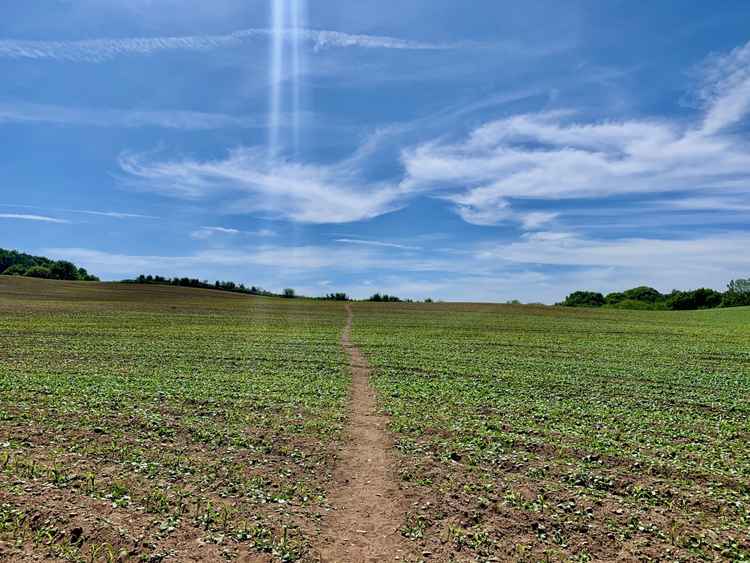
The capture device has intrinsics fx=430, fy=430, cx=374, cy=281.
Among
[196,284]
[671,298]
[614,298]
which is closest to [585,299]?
[614,298]

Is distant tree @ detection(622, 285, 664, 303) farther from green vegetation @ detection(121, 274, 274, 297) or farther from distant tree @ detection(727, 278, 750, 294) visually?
green vegetation @ detection(121, 274, 274, 297)

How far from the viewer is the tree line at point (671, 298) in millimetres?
120562

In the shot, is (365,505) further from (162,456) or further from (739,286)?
(739,286)

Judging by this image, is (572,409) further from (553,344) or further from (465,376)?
(553,344)

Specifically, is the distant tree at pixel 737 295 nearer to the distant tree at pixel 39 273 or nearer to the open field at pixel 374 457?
the open field at pixel 374 457

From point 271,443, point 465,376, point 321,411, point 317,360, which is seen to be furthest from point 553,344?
point 271,443

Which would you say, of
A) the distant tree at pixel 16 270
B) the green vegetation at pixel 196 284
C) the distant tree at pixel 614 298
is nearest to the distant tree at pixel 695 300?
the distant tree at pixel 614 298

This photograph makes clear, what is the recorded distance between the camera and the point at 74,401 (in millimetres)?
12539

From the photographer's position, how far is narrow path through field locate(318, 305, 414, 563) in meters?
6.36

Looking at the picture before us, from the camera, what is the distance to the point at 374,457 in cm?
953

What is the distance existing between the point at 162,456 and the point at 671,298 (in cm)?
15804

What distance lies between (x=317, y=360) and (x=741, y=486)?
17.0m

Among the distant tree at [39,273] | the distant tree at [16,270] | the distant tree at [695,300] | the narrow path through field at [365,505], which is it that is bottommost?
the narrow path through field at [365,505]

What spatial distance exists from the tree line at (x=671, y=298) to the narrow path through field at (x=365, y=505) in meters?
119
